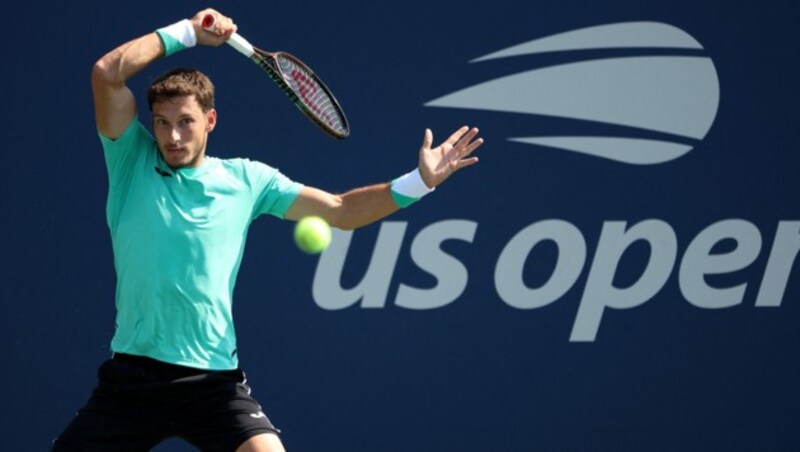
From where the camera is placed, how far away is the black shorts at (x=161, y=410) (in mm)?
4012

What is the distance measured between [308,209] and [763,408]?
8.80ft

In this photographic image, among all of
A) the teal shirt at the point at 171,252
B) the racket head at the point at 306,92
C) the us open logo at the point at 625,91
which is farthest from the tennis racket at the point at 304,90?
the us open logo at the point at 625,91

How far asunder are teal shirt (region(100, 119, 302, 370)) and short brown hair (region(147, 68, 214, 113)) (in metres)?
0.11

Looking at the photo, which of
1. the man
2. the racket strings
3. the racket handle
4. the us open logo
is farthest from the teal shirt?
the us open logo

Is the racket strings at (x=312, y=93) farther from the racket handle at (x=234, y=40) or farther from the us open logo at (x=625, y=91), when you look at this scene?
the us open logo at (x=625, y=91)

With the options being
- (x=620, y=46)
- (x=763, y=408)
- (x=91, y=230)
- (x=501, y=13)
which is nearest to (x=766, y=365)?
(x=763, y=408)

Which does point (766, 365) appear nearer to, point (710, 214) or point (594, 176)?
point (710, 214)

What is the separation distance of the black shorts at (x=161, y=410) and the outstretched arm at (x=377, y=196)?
0.61m

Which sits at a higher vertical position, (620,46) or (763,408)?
(620,46)

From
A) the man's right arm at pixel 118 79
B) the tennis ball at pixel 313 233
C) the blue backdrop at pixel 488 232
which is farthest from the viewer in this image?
the blue backdrop at pixel 488 232

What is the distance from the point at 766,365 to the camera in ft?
20.0

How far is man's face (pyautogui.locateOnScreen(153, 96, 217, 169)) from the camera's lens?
4133 mm

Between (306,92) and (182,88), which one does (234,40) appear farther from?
(306,92)

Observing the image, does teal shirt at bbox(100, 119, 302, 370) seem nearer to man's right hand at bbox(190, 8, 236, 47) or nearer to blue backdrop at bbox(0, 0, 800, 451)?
man's right hand at bbox(190, 8, 236, 47)
